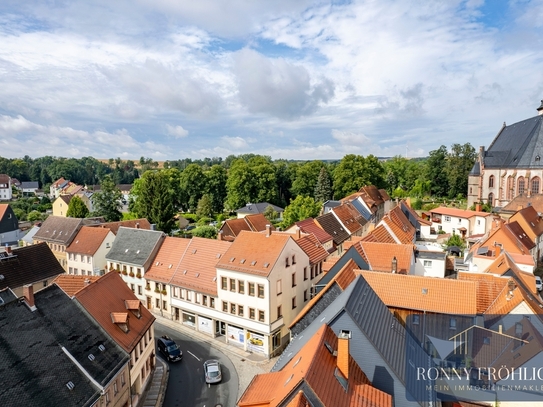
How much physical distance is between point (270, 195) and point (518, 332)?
214ft

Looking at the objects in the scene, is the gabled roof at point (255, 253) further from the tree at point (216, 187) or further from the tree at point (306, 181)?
the tree at point (306, 181)

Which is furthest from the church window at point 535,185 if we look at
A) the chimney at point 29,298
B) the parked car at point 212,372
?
the chimney at point 29,298

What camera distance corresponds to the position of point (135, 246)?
121 feet

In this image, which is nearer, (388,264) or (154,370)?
(154,370)

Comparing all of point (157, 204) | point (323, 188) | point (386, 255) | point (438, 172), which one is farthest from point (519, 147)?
point (157, 204)

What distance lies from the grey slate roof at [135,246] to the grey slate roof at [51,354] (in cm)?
1474

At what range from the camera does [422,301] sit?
2247cm

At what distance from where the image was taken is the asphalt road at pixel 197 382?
832 inches

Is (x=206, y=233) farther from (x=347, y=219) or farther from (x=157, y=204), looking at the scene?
(x=347, y=219)

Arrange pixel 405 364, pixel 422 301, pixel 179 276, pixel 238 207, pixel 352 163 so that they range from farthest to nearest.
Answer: pixel 352 163
pixel 238 207
pixel 179 276
pixel 422 301
pixel 405 364

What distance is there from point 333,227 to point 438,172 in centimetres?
5605

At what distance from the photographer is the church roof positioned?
63312mm

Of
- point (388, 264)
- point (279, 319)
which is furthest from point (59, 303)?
point (388, 264)

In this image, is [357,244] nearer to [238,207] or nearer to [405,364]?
[405,364]
